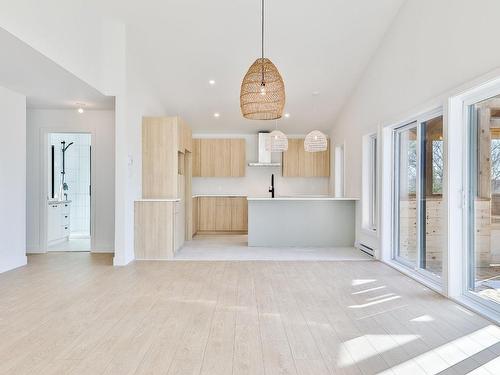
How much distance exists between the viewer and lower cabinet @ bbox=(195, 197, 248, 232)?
979 centimetres

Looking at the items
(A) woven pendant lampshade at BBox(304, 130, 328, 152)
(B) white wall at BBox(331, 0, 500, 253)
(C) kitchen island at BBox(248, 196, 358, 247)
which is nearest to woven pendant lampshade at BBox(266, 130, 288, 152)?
(A) woven pendant lampshade at BBox(304, 130, 328, 152)

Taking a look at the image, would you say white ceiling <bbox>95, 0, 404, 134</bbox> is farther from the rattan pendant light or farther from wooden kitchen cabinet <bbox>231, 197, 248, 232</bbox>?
wooden kitchen cabinet <bbox>231, 197, 248, 232</bbox>

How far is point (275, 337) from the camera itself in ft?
9.76

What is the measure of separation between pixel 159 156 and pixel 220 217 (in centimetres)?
352

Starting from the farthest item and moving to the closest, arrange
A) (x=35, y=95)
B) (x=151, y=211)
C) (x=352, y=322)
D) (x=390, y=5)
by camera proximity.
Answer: (x=151, y=211) < (x=35, y=95) < (x=390, y=5) < (x=352, y=322)

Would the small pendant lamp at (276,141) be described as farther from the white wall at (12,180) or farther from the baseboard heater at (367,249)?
the white wall at (12,180)

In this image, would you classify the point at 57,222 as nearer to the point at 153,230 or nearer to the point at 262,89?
the point at 153,230

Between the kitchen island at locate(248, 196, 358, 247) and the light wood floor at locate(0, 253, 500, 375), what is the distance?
2.39 metres

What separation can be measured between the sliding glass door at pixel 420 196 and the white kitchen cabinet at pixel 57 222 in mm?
6019

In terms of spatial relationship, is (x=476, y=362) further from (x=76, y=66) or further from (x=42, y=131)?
(x=42, y=131)

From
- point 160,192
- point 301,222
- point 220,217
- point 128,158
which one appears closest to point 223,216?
point 220,217

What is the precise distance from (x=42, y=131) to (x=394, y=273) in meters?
6.07

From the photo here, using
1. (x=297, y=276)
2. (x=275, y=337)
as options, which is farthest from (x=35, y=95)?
(x=275, y=337)

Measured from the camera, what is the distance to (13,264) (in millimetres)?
5582
